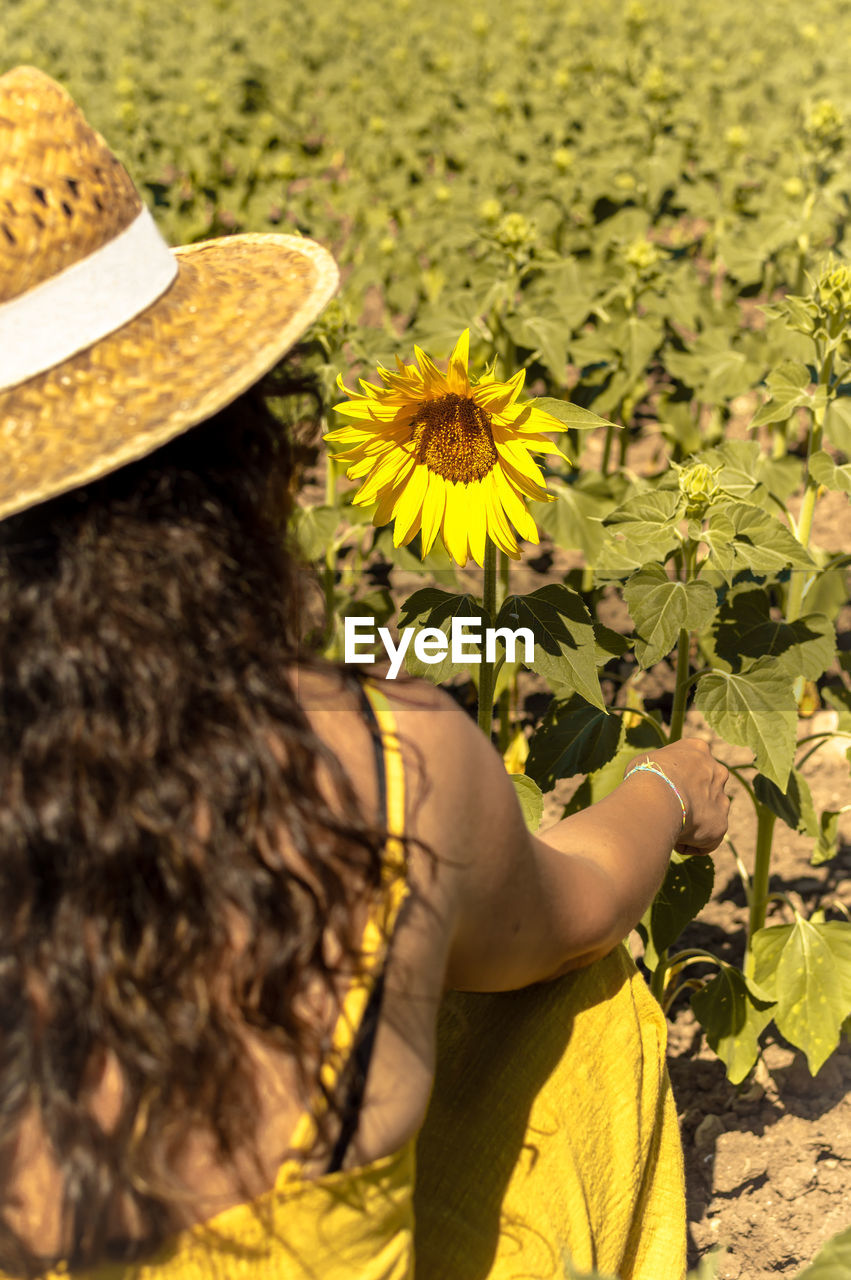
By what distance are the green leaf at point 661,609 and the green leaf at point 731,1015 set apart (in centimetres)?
68

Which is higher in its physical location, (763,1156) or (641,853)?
(641,853)

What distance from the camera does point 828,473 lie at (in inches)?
87.1

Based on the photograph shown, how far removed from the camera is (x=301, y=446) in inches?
54.0

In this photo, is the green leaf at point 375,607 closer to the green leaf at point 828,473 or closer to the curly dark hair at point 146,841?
the green leaf at point 828,473

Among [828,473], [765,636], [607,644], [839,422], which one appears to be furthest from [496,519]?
[839,422]

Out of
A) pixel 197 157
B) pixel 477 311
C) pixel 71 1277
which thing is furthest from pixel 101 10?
pixel 71 1277

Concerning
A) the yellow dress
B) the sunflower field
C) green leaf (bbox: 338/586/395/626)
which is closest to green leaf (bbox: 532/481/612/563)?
the sunflower field

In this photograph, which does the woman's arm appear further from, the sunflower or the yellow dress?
the sunflower

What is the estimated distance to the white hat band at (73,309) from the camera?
1.19 m

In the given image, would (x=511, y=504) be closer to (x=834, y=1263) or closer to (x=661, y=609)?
(x=661, y=609)

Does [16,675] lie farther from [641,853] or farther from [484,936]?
[641,853]

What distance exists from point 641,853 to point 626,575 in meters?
0.60

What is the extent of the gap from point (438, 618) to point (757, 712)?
Answer: 0.49 m

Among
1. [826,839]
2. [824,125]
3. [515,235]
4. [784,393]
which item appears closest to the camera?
[784,393]
